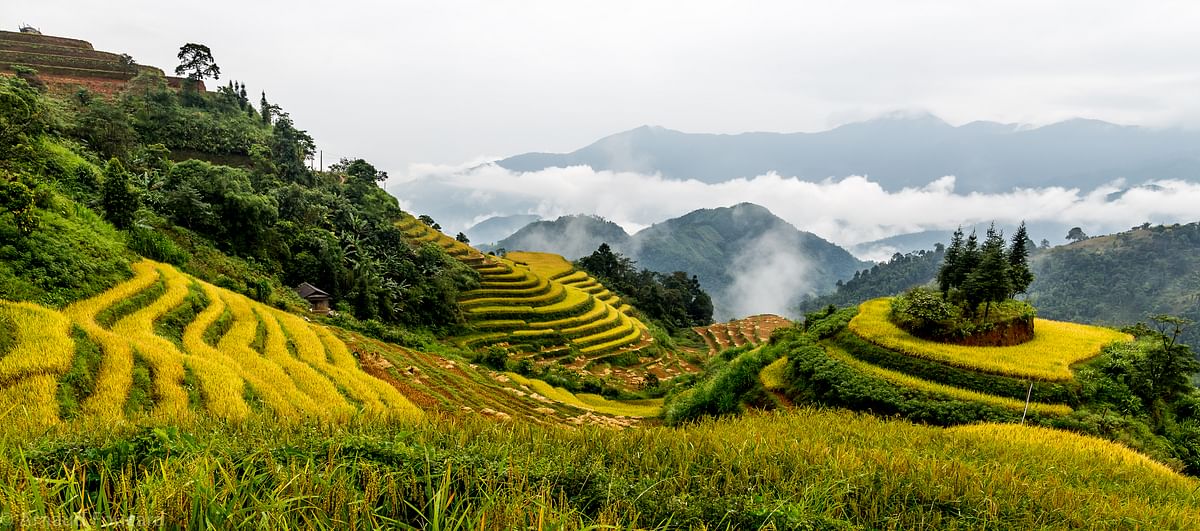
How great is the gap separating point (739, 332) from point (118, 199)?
157ft

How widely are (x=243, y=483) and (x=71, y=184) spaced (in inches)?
838

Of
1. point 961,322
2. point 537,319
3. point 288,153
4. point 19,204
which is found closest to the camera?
point 19,204

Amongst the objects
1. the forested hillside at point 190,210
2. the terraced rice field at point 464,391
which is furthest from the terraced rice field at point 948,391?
the forested hillside at point 190,210

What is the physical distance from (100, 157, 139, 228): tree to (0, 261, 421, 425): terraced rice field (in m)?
2.72

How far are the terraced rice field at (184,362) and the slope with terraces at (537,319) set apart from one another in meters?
15.7

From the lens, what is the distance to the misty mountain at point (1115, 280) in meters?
77.9

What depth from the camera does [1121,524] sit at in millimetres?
4176

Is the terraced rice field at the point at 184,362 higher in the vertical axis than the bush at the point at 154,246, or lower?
lower

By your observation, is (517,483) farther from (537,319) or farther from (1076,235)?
(1076,235)

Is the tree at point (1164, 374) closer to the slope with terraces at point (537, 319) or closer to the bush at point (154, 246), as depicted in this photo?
the slope with terraces at point (537, 319)

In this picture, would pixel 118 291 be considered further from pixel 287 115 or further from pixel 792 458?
pixel 287 115

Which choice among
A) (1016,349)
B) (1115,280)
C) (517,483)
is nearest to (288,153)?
(517,483)

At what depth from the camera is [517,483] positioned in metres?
3.52

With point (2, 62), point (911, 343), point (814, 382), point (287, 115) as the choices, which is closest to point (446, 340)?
point (814, 382)
